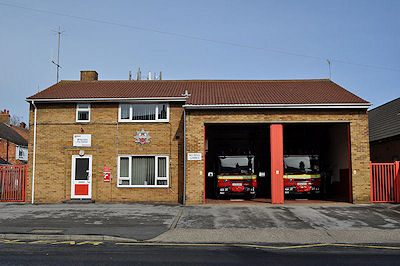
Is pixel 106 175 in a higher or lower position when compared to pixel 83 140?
lower

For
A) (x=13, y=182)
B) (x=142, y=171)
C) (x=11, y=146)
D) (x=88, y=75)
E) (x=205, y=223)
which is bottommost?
(x=205, y=223)

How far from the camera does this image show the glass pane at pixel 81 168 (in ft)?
58.8

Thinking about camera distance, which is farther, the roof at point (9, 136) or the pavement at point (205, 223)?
the roof at point (9, 136)

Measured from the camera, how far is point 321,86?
2142 centimetres

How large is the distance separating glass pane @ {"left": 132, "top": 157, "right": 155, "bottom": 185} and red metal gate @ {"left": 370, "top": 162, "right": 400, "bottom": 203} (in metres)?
10.0

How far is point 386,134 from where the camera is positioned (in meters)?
21.6

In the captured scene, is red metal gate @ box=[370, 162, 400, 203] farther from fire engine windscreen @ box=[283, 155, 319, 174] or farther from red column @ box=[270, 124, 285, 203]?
red column @ box=[270, 124, 285, 203]

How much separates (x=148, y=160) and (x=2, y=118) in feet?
103

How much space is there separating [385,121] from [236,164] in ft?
37.6

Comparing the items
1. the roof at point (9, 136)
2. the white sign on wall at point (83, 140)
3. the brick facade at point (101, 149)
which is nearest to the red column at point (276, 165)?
the brick facade at point (101, 149)

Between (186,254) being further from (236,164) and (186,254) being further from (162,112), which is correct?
(162,112)

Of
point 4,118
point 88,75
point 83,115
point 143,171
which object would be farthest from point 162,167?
point 4,118

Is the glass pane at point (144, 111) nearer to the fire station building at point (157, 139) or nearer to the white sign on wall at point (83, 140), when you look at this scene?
the fire station building at point (157, 139)

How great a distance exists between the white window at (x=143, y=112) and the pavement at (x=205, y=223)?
4.17 meters
